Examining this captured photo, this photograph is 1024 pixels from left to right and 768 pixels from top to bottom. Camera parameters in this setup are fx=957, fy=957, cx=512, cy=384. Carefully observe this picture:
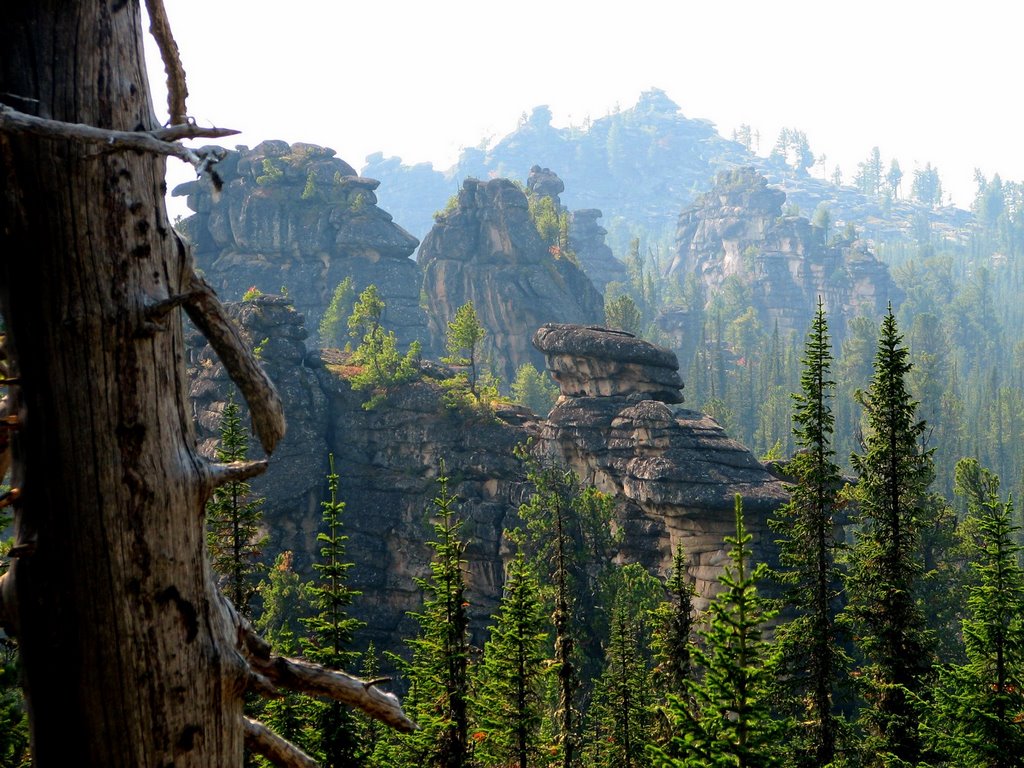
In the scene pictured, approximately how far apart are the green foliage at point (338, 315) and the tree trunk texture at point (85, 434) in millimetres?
77586

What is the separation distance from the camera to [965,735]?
655 inches

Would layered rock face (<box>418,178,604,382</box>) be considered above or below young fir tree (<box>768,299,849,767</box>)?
above

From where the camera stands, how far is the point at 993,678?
55.1 feet

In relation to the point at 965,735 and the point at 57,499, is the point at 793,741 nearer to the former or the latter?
the point at 965,735

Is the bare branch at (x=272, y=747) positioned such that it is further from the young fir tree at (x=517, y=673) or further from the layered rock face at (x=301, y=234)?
the layered rock face at (x=301, y=234)

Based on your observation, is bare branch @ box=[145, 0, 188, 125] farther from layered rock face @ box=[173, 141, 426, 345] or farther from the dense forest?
layered rock face @ box=[173, 141, 426, 345]

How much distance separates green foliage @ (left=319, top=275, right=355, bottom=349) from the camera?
7975cm

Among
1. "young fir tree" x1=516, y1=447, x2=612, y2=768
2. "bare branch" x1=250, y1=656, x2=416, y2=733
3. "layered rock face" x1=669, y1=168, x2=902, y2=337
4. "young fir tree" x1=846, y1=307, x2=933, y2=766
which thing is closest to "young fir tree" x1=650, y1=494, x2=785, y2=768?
"young fir tree" x1=846, y1=307, x2=933, y2=766

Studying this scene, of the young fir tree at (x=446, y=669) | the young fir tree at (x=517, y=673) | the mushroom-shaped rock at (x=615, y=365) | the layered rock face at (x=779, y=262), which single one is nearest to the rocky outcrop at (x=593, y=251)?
the layered rock face at (x=779, y=262)

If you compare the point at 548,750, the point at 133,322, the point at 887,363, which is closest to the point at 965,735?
the point at 887,363

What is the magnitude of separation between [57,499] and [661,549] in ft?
155

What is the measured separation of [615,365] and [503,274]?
3855 cm

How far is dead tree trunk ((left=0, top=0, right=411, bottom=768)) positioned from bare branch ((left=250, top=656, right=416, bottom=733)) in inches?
15.2

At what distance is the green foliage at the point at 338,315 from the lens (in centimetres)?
7975
